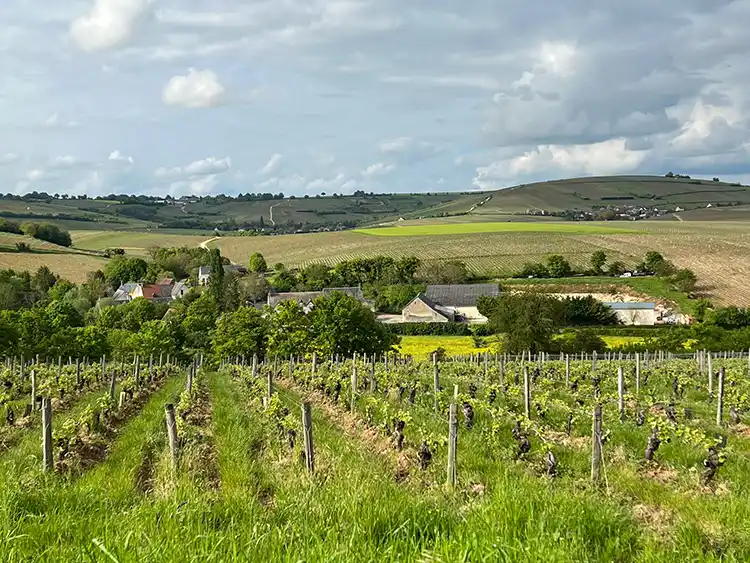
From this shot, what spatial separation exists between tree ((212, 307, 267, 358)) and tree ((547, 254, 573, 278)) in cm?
6070

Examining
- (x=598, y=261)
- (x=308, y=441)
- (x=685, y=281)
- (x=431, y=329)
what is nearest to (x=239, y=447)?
(x=308, y=441)

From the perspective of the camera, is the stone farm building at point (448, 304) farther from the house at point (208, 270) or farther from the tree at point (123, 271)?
the tree at point (123, 271)

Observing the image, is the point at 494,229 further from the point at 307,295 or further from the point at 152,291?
the point at 152,291

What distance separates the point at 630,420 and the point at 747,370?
17.2 metres

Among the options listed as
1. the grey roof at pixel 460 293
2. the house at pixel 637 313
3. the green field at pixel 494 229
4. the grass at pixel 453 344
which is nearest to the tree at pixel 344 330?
the grass at pixel 453 344

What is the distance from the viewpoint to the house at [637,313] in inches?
3211

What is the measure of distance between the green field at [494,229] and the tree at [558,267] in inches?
1216

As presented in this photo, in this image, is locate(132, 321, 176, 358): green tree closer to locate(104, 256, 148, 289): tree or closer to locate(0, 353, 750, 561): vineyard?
locate(0, 353, 750, 561): vineyard

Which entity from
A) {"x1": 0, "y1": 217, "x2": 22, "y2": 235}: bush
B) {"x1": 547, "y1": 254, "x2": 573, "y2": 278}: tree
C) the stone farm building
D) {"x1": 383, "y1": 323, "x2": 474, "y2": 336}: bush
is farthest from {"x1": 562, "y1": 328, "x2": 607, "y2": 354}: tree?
{"x1": 0, "y1": 217, "x2": 22, "y2": 235}: bush

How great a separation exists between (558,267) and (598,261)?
7.13 m

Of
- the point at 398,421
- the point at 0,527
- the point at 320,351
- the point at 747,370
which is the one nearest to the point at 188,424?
the point at 398,421

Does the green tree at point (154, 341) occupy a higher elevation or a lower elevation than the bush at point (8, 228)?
lower

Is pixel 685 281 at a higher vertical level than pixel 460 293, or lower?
higher

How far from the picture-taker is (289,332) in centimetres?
5606
